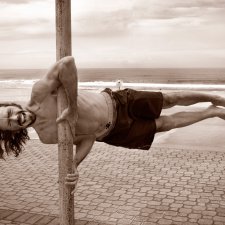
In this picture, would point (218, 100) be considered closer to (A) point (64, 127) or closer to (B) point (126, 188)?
(B) point (126, 188)

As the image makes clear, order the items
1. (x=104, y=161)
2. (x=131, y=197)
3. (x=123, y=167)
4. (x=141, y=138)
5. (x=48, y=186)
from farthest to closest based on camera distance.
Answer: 1. (x=104, y=161)
2. (x=123, y=167)
3. (x=48, y=186)
4. (x=131, y=197)
5. (x=141, y=138)

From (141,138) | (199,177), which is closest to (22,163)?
(199,177)

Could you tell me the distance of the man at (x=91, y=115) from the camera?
12.0 ft

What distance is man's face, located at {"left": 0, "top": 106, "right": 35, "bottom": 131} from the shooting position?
4156mm

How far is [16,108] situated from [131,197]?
2805 millimetres

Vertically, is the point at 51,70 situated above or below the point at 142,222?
above

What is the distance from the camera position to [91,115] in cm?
448

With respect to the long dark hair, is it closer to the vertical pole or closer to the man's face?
the man's face

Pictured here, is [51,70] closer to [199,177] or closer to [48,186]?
[48,186]

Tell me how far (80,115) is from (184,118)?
168 cm

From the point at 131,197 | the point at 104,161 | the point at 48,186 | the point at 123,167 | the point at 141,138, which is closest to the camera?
the point at 141,138

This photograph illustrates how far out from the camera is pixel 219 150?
30.6 ft

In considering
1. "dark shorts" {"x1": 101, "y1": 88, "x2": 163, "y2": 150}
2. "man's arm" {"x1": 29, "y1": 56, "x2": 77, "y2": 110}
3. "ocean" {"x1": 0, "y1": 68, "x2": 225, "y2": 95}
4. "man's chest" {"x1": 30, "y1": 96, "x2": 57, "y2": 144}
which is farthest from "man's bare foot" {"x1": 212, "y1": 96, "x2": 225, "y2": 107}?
"ocean" {"x1": 0, "y1": 68, "x2": 225, "y2": 95}

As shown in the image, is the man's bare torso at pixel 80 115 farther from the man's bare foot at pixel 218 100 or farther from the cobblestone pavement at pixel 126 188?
the cobblestone pavement at pixel 126 188
